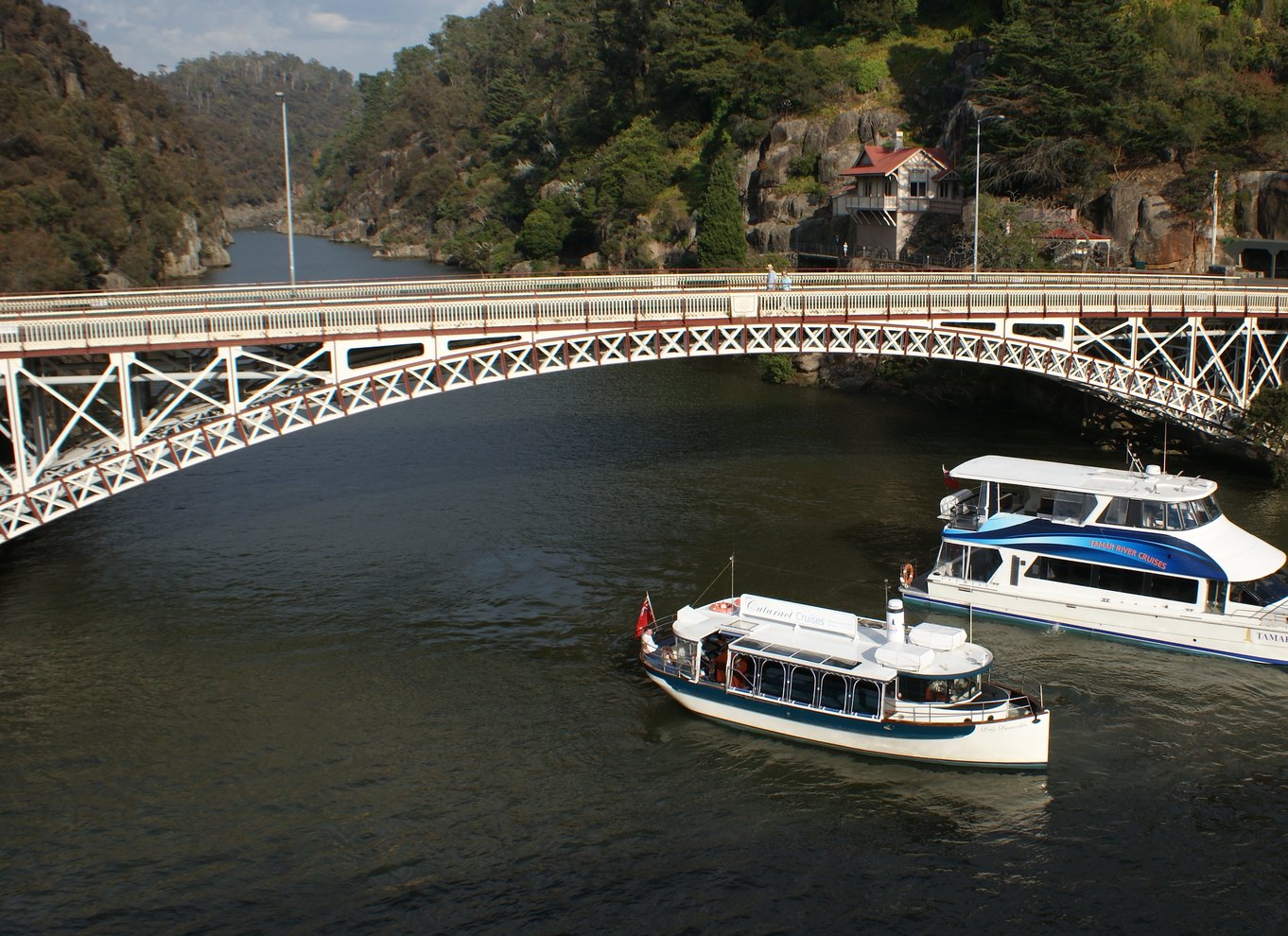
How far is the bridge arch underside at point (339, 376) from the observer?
37.9m

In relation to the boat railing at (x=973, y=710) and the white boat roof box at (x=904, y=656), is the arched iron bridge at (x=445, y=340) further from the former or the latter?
the boat railing at (x=973, y=710)

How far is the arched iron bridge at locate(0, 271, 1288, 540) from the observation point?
3822 centimetres

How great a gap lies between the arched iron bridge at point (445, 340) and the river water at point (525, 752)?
5.05 metres

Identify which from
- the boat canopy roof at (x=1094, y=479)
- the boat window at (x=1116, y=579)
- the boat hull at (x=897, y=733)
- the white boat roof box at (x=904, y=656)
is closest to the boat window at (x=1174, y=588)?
the boat window at (x=1116, y=579)

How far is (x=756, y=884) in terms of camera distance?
2484 cm

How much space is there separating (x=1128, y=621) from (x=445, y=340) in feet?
81.0

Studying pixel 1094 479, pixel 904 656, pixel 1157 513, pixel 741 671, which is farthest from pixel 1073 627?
pixel 741 671

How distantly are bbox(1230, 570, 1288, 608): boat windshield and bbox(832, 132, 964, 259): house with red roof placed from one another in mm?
56947

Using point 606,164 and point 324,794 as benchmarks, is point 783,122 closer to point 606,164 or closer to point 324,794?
point 606,164

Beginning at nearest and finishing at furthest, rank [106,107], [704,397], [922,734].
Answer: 1. [922,734]
2. [704,397]
3. [106,107]

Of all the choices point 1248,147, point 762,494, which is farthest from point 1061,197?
point 762,494

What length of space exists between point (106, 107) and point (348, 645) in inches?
5747

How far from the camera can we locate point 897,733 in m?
29.5

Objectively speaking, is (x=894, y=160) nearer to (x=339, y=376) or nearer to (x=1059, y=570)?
(x=1059, y=570)
